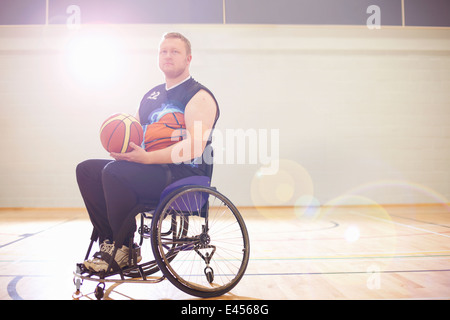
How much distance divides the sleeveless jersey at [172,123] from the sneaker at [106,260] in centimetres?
38

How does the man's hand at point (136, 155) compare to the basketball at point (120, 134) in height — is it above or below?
below

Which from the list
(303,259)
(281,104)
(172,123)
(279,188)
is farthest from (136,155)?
(281,104)

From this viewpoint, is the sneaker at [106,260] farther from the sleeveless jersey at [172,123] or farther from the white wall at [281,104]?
the white wall at [281,104]

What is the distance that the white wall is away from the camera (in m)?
5.14

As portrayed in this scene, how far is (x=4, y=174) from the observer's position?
201 inches

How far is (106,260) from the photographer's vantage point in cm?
134

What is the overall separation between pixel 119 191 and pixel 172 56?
638mm

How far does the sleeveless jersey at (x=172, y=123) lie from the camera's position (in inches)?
56.2

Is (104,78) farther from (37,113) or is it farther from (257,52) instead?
(257,52)

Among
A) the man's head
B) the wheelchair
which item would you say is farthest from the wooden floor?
the man's head

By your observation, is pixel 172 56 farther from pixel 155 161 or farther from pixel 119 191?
pixel 119 191

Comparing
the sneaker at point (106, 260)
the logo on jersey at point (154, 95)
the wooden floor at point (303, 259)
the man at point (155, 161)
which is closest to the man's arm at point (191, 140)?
the man at point (155, 161)

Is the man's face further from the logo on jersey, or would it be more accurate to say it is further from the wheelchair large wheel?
the wheelchair large wheel

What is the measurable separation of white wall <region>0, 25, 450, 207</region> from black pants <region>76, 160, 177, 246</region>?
3765mm
